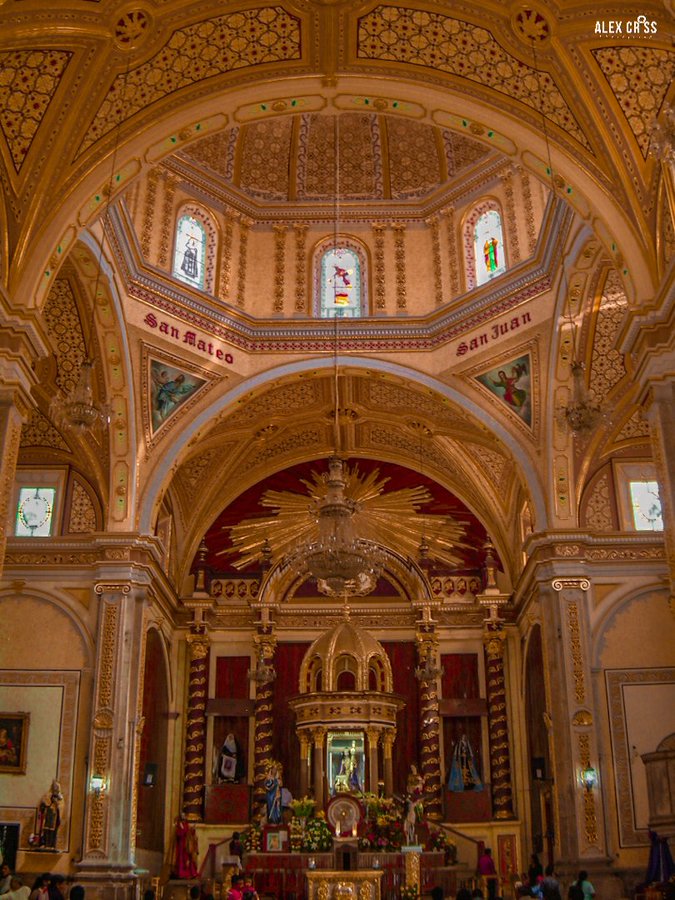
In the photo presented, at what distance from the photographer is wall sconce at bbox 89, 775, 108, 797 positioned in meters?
17.2

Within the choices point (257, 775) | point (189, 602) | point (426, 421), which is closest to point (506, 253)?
point (426, 421)

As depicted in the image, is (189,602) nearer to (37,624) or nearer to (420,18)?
(37,624)

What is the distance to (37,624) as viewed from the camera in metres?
18.6

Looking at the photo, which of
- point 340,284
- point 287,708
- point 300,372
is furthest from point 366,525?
point 340,284

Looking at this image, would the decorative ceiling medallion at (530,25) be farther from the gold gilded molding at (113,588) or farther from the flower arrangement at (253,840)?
the flower arrangement at (253,840)

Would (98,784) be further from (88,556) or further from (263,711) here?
(263,711)

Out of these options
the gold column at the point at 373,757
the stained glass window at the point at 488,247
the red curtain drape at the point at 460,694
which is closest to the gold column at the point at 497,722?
the red curtain drape at the point at 460,694

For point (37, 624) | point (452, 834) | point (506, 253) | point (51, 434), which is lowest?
point (452, 834)

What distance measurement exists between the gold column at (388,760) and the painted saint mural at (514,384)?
25.0ft

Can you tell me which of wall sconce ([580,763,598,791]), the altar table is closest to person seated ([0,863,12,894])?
the altar table

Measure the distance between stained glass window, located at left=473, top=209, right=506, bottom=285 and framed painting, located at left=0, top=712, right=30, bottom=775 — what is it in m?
11.7

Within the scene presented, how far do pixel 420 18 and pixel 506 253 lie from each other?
23.6ft

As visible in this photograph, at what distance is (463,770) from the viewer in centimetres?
2241

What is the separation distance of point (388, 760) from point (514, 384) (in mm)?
8579
